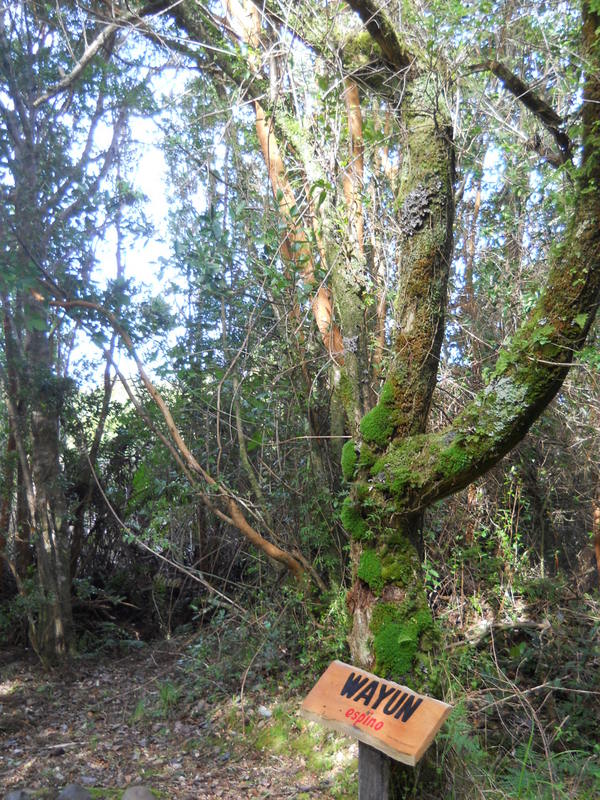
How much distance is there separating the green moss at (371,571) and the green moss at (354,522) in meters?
0.09

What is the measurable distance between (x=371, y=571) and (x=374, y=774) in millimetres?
917

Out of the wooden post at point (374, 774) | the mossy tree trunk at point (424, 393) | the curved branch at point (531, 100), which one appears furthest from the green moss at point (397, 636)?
the curved branch at point (531, 100)

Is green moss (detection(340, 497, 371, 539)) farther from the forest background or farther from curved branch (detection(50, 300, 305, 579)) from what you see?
curved branch (detection(50, 300, 305, 579))

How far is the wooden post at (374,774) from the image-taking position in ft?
9.32

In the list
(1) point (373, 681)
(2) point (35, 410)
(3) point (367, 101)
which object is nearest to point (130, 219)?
(2) point (35, 410)

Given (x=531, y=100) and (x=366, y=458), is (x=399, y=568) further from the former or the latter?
(x=531, y=100)

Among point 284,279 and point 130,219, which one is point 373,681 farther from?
point 130,219

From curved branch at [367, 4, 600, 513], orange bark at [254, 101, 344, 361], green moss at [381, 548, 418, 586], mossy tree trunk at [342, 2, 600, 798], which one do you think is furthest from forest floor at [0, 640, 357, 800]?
orange bark at [254, 101, 344, 361]

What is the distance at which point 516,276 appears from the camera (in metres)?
5.91

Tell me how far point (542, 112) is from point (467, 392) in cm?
222

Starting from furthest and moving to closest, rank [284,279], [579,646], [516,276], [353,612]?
1. [516,276]
2. [579,646]
3. [284,279]
4. [353,612]

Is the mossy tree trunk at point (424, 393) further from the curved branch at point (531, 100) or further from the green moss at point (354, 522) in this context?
the curved branch at point (531, 100)

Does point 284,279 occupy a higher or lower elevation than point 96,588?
higher

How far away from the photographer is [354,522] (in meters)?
3.52
